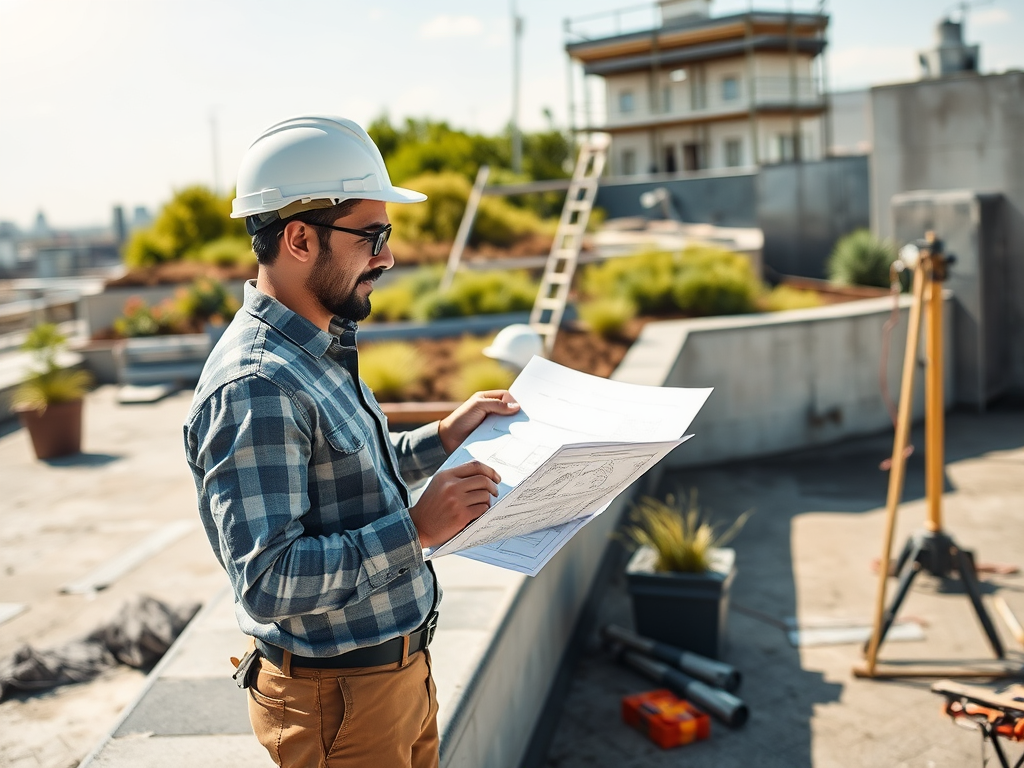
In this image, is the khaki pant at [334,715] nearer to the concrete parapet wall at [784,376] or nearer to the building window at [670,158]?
the concrete parapet wall at [784,376]

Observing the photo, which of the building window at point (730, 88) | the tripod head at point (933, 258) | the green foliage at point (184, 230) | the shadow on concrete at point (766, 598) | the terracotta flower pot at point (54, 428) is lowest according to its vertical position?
the shadow on concrete at point (766, 598)

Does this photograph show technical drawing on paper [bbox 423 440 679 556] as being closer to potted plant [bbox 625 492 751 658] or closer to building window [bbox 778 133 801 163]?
potted plant [bbox 625 492 751 658]

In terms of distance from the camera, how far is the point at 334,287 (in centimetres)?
174

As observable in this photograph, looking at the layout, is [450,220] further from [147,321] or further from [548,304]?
[548,304]

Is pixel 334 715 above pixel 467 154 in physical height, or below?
below

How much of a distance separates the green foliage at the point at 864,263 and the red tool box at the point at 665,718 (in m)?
9.32

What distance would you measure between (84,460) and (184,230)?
11.5m

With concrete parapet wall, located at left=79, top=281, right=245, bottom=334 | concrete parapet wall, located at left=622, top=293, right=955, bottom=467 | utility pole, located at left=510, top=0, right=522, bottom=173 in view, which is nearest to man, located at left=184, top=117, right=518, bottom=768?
concrete parapet wall, located at left=622, top=293, right=955, bottom=467

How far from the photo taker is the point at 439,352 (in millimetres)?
9898

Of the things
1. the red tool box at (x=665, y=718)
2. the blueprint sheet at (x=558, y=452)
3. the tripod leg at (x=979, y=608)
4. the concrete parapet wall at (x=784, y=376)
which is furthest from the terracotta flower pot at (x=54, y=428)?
the blueprint sheet at (x=558, y=452)

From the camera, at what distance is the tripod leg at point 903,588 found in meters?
4.36

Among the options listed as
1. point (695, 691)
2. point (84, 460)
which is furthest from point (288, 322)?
point (84, 460)

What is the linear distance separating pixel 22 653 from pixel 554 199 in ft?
63.6

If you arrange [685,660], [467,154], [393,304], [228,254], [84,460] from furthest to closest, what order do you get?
[467,154] < [228,254] < [393,304] < [84,460] < [685,660]
